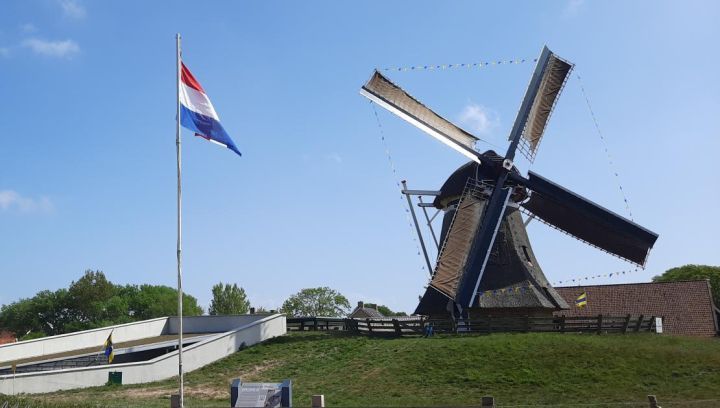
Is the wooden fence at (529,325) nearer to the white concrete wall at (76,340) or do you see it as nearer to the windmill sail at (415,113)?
the windmill sail at (415,113)

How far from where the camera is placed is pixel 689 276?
74625mm

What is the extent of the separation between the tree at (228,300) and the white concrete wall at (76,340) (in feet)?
147

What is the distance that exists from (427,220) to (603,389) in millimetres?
16393

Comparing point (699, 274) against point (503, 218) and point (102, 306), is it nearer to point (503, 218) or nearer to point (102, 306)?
point (503, 218)

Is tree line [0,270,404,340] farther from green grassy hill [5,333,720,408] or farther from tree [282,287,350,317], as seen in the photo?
green grassy hill [5,333,720,408]

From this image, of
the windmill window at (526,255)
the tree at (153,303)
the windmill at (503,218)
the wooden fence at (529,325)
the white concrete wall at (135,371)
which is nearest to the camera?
the white concrete wall at (135,371)

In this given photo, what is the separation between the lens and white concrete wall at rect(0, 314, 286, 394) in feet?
86.5

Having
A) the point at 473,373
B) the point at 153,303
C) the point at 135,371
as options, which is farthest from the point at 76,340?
the point at 153,303

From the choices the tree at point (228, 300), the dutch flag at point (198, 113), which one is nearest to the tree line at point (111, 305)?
the tree at point (228, 300)

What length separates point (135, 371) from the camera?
28344mm

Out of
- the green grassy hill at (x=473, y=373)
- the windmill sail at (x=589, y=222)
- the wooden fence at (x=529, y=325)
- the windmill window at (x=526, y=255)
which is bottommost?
the green grassy hill at (x=473, y=373)

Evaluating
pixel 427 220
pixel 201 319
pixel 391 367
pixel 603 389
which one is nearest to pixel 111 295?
pixel 201 319

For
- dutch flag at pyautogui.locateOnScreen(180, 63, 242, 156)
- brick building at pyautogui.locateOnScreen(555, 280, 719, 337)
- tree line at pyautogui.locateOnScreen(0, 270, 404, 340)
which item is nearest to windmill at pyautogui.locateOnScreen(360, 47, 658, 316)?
brick building at pyautogui.locateOnScreen(555, 280, 719, 337)

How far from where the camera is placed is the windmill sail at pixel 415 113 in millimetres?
35188
